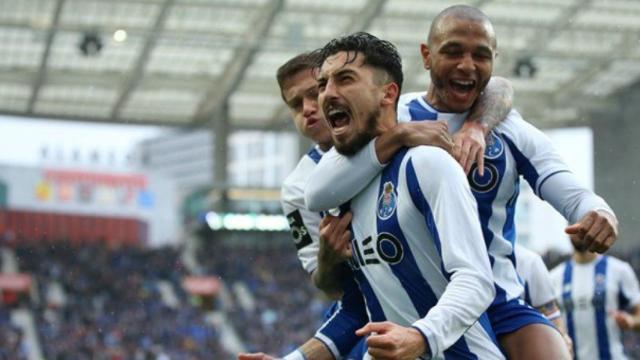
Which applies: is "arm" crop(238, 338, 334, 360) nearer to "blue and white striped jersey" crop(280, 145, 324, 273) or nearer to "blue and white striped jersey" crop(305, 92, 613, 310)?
"blue and white striped jersey" crop(280, 145, 324, 273)

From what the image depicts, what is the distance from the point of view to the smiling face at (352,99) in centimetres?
355

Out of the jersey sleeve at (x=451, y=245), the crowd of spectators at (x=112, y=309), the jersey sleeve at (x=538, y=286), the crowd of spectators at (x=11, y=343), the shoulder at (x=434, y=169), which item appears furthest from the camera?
the crowd of spectators at (x=112, y=309)

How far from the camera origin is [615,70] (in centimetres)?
3347

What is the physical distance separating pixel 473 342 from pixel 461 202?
0.53 meters

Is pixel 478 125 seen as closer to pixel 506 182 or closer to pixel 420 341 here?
pixel 506 182

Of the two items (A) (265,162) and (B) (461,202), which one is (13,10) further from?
(A) (265,162)

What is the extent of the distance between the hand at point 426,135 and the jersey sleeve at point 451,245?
0.10m

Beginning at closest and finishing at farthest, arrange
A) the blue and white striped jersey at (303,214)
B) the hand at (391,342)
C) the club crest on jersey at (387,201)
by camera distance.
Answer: the hand at (391,342) < the club crest on jersey at (387,201) < the blue and white striped jersey at (303,214)

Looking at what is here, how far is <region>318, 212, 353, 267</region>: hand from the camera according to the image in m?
3.78

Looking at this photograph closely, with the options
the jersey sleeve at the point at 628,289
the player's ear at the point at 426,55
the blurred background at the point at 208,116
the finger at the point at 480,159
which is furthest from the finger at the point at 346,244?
the blurred background at the point at 208,116

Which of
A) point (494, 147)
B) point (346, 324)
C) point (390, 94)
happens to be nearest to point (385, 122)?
point (390, 94)

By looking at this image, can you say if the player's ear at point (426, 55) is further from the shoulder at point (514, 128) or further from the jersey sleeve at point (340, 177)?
the jersey sleeve at point (340, 177)

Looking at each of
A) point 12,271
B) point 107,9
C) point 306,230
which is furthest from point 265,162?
point 306,230

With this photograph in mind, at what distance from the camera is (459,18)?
12.9 ft
